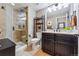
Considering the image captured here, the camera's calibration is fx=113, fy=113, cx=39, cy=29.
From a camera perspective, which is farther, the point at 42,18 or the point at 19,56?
the point at 42,18

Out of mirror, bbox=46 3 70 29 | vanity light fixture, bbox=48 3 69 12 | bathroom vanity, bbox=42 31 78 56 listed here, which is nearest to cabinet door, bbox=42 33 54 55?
bathroom vanity, bbox=42 31 78 56

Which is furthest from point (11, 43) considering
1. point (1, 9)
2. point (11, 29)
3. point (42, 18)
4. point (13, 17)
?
point (42, 18)

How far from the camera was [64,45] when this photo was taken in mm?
1688

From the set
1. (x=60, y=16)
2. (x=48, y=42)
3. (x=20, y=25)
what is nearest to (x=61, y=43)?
(x=48, y=42)

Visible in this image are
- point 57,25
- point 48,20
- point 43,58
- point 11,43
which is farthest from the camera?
point 48,20

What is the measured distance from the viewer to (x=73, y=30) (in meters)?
1.63

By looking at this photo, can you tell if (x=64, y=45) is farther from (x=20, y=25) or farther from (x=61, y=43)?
(x=20, y=25)

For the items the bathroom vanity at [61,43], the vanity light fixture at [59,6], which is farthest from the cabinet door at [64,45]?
the vanity light fixture at [59,6]

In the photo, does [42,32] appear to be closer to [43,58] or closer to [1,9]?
[43,58]

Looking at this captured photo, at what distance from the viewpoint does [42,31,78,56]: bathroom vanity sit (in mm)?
1564

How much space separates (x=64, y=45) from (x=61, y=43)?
0.06 metres

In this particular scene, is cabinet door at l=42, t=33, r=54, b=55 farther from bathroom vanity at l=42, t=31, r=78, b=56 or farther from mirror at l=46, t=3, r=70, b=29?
mirror at l=46, t=3, r=70, b=29

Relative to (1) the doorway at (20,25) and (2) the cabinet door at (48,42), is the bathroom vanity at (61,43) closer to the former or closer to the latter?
(2) the cabinet door at (48,42)

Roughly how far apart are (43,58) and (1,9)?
2.44 feet
